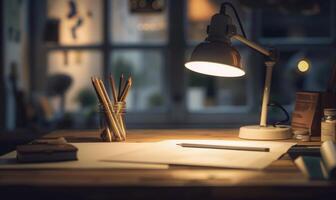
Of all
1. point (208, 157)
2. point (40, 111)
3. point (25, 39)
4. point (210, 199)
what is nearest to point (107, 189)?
point (210, 199)

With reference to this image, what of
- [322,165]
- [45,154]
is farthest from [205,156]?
[45,154]

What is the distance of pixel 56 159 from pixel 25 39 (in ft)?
9.50

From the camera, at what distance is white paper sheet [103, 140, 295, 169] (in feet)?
5.14

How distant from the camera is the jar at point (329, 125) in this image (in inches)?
77.0

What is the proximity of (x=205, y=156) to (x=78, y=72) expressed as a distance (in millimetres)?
2778

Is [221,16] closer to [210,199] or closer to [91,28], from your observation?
[210,199]

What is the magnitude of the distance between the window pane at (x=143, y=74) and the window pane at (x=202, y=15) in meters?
0.29

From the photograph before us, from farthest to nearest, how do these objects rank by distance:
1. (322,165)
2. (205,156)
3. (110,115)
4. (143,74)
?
(143,74) → (110,115) → (205,156) → (322,165)

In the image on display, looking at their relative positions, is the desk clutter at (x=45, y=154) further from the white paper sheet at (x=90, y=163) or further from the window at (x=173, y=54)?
the window at (x=173, y=54)

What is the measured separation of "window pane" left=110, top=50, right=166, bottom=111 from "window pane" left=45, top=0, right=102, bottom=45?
22cm

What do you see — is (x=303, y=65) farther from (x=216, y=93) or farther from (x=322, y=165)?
(x=216, y=93)

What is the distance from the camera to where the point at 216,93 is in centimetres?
432

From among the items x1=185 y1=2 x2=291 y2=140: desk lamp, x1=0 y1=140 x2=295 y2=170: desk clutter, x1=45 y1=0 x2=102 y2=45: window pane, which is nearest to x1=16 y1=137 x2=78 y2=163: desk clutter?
x1=0 y1=140 x2=295 y2=170: desk clutter

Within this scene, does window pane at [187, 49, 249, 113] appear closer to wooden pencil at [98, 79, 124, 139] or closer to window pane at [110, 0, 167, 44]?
window pane at [110, 0, 167, 44]
